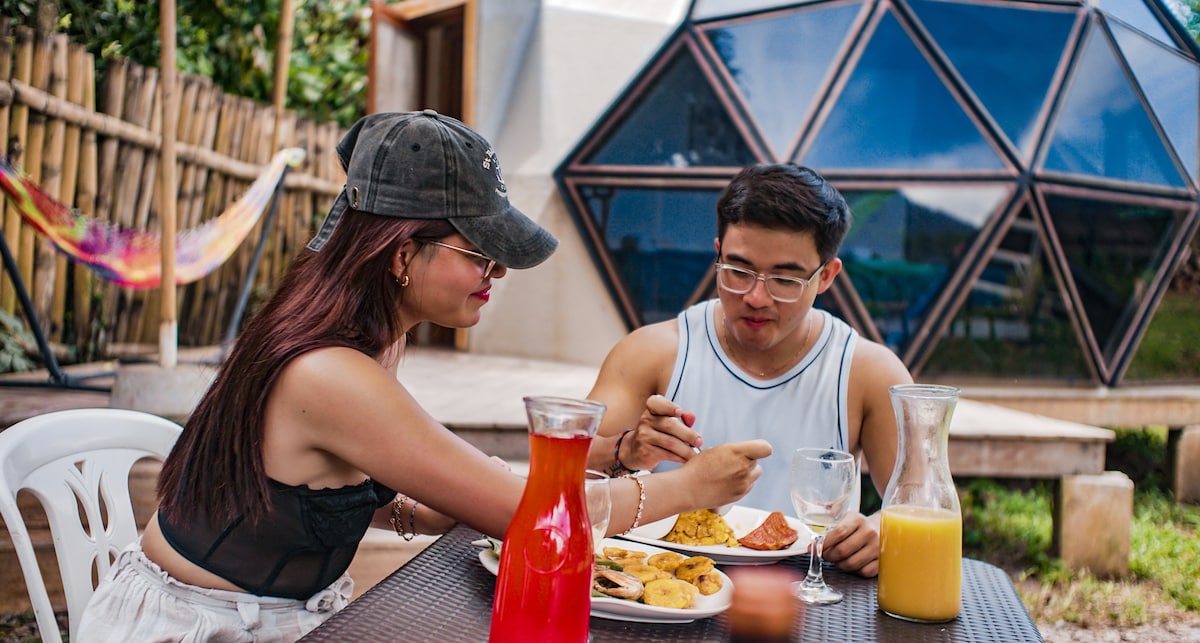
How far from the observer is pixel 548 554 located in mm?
965

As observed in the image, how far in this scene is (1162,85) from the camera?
5.25 meters

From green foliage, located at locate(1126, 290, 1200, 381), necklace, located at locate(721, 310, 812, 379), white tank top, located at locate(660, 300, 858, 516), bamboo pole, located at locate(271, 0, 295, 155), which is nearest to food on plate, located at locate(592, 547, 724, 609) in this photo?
white tank top, located at locate(660, 300, 858, 516)

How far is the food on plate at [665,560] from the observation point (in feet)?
4.52

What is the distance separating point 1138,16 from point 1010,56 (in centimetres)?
73

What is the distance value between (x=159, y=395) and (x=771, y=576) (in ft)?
9.00

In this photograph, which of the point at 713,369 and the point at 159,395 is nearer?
the point at 713,369

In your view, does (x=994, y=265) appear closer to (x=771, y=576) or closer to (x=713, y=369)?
(x=713, y=369)

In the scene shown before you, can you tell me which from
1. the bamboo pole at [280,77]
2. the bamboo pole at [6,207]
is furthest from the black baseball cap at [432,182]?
the bamboo pole at [280,77]

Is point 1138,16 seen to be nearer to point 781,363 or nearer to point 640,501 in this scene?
point 781,363

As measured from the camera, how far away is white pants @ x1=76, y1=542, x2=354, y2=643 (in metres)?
1.43

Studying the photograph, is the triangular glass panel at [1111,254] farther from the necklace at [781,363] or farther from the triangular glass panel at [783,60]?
the necklace at [781,363]

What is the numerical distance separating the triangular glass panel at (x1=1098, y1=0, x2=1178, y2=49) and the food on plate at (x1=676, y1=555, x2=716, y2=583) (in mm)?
5047

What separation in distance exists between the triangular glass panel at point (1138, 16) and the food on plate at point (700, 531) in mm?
4887

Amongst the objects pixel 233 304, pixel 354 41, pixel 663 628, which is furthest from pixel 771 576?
pixel 354 41
